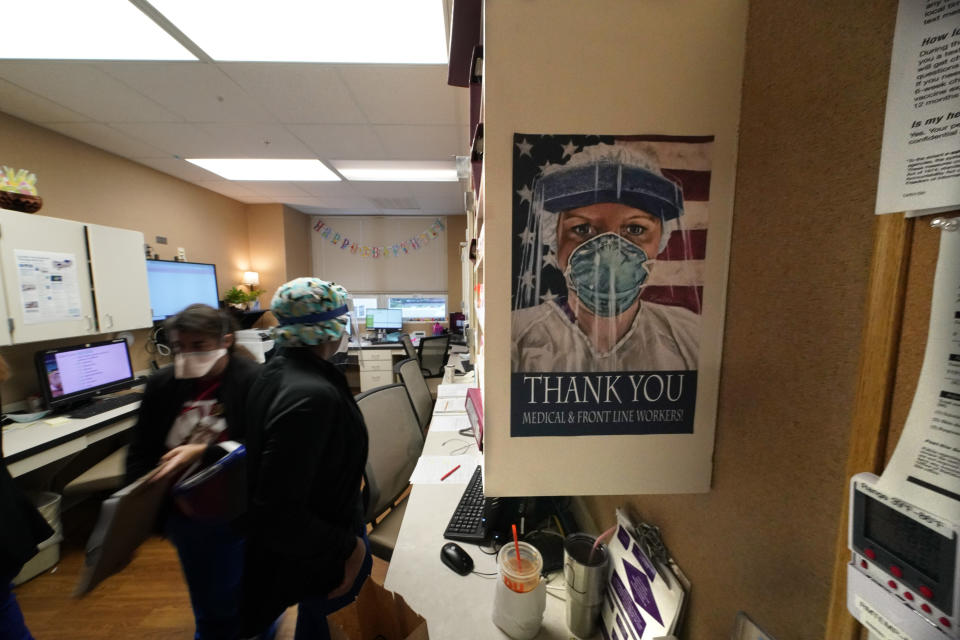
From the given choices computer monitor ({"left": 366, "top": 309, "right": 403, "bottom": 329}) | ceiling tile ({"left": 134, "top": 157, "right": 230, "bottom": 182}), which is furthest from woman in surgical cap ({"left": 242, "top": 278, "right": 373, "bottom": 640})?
computer monitor ({"left": 366, "top": 309, "right": 403, "bottom": 329})

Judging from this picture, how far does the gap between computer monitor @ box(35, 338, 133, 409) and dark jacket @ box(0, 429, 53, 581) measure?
3.97 feet

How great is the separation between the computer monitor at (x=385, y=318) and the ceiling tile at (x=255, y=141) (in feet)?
9.03

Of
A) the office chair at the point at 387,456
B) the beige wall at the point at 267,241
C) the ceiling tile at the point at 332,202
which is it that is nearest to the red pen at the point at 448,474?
the office chair at the point at 387,456

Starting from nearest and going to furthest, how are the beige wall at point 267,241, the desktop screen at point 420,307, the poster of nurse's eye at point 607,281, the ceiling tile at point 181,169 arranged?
the poster of nurse's eye at point 607,281
the ceiling tile at point 181,169
the beige wall at point 267,241
the desktop screen at point 420,307

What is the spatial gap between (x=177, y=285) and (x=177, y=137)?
Result: 5.01 feet

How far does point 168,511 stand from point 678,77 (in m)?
1.91

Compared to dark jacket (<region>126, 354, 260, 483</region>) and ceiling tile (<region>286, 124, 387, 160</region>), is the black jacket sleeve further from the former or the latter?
ceiling tile (<region>286, 124, 387, 160</region>)

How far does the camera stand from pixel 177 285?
3.36 meters

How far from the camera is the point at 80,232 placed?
2268mm

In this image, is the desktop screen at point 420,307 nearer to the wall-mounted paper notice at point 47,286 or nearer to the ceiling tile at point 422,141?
the ceiling tile at point 422,141

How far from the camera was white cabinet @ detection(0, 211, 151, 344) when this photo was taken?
192 cm

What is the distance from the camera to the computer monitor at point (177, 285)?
3112 millimetres

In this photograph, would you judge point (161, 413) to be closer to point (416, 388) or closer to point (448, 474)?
point (448, 474)

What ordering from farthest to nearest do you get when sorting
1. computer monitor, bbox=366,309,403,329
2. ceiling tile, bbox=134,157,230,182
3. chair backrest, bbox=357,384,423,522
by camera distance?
1. computer monitor, bbox=366,309,403,329
2. ceiling tile, bbox=134,157,230,182
3. chair backrest, bbox=357,384,423,522
